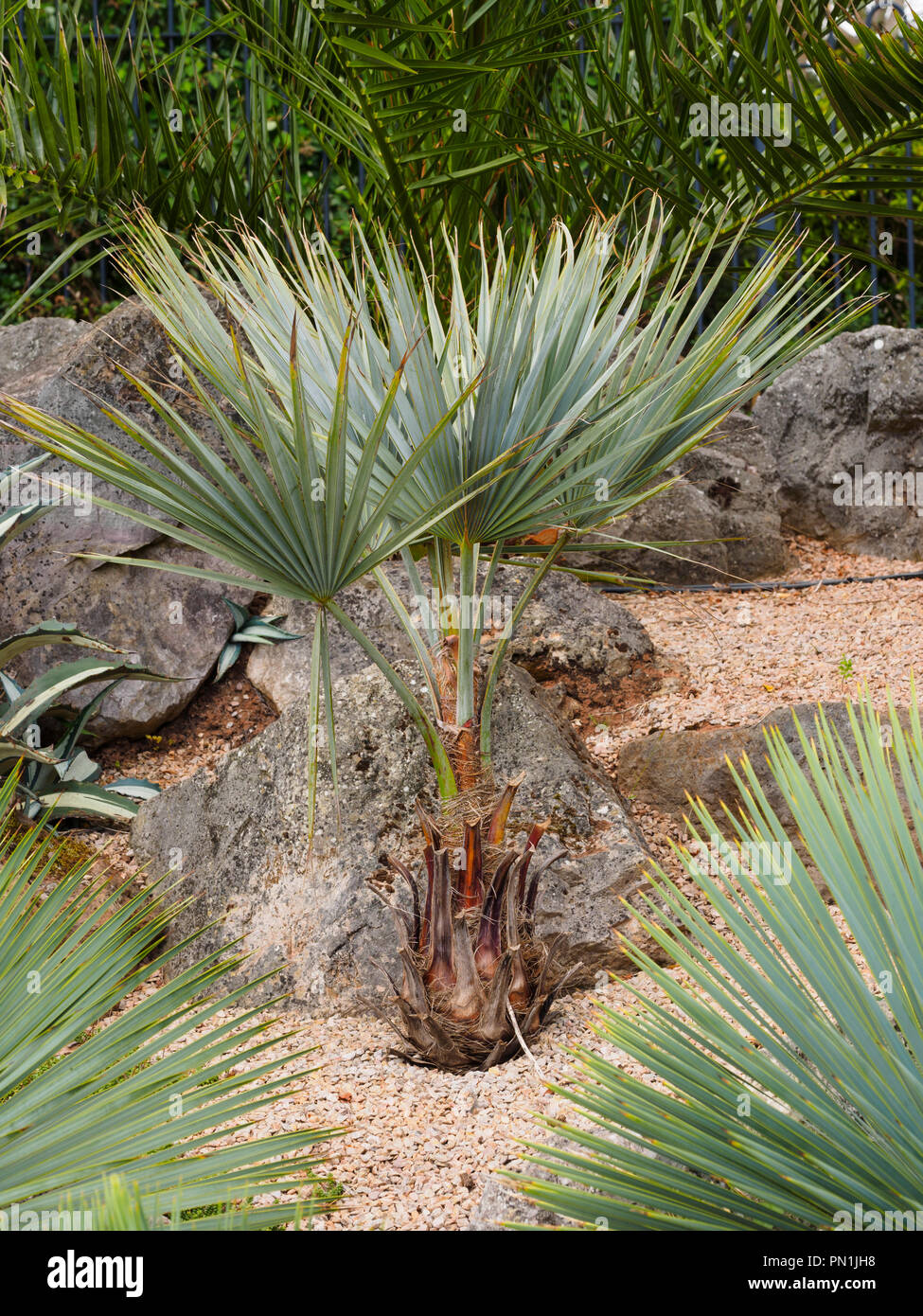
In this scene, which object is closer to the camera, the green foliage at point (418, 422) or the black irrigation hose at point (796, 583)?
the green foliage at point (418, 422)

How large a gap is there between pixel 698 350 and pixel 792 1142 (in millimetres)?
1351

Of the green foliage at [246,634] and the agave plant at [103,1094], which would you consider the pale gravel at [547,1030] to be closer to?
the agave plant at [103,1094]

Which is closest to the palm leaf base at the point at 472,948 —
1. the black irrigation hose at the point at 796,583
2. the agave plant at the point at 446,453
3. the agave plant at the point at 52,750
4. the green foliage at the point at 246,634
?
the agave plant at the point at 446,453

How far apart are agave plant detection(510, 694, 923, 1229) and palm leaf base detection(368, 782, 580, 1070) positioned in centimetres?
81

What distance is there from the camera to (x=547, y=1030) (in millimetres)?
2246

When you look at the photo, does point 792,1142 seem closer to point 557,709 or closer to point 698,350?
point 698,350

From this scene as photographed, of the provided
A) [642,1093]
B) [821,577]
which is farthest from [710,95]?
[642,1093]

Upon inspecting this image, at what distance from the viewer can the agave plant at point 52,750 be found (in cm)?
286

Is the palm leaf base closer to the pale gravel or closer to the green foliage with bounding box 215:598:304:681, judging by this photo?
the pale gravel

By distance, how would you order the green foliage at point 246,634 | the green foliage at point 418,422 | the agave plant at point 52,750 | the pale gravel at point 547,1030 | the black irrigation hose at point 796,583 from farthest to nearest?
1. the black irrigation hose at point 796,583
2. the green foliage at point 246,634
3. the agave plant at point 52,750
4. the pale gravel at point 547,1030
5. the green foliage at point 418,422

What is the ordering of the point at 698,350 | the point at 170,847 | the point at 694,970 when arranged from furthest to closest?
the point at 170,847
the point at 698,350
the point at 694,970

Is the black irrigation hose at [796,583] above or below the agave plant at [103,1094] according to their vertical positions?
above

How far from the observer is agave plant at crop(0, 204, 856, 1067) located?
157 centimetres
